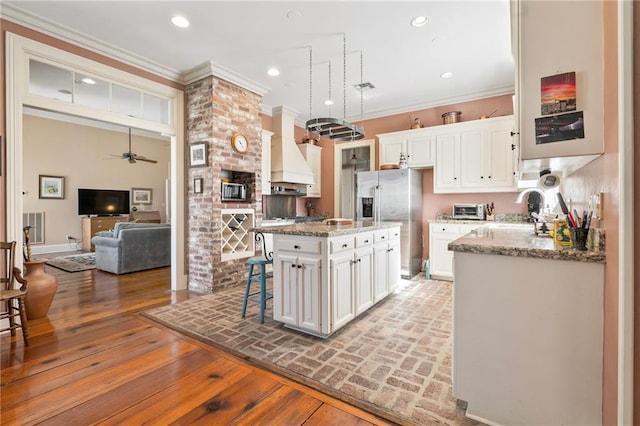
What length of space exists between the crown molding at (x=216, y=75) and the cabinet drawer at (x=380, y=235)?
289 centimetres

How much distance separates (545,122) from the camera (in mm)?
1432

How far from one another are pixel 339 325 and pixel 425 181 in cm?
344

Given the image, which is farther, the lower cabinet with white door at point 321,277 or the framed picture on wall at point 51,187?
the framed picture on wall at point 51,187

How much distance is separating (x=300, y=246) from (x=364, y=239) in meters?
0.70

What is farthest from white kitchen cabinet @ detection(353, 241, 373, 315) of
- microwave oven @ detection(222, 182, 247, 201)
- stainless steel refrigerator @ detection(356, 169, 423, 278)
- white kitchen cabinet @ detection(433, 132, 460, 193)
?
white kitchen cabinet @ detection(433, 132, 460, 193)

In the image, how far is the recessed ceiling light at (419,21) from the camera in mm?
2896

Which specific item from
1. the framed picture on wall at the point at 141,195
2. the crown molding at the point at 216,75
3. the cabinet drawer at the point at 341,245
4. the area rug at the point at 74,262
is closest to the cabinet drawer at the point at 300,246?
the cabinet drawer at the point at 341,245

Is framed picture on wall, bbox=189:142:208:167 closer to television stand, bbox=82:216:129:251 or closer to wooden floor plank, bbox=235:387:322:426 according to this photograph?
wooden floor plank, bbox=235:387:322:426

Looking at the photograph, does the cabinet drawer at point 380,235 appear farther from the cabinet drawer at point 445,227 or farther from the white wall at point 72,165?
the white wall at point 72,165

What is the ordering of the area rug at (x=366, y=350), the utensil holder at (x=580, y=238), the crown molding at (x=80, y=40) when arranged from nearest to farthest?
the utensil holder at (x=580, y=238), the area rug at (x=366, y=350), the crown molding at (x=80, y=40)

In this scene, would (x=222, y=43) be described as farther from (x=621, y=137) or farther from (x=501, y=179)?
(x=501, y=179)

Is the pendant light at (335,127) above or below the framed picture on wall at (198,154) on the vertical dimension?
above

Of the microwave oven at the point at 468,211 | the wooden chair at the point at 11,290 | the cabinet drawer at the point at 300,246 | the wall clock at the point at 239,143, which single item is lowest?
the wooden chair at the point at 11,290

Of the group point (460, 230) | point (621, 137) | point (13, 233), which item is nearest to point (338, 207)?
point (460, 230)
